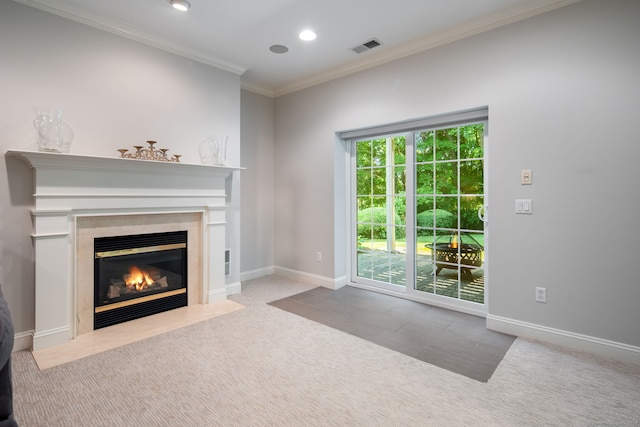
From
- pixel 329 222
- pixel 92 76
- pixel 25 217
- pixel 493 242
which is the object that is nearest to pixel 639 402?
pixel 493 242

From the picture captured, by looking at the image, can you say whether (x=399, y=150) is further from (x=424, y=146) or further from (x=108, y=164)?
(x=108, y=164)

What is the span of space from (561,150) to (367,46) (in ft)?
6.90

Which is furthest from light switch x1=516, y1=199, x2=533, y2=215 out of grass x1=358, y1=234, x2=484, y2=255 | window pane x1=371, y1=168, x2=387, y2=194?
window pane x1=371, y1=168, x2=387, y2=194

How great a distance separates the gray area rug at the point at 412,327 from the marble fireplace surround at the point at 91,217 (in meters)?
1.24

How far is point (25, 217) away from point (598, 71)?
4.58 metres

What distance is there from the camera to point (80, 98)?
9.16 ft

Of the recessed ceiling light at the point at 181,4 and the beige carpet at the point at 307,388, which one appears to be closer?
the beige carpet at the point at 307,388

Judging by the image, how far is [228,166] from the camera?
381 cm

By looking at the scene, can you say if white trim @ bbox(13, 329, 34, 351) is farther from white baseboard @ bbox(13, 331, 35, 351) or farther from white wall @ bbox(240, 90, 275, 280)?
white wall @ bbox(240, 90, 275, 280)

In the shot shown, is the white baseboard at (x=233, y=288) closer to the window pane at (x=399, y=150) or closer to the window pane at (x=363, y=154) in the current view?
the window pane at (x=363, y=154)

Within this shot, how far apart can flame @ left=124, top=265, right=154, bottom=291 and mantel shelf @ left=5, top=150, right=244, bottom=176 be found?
39.3 inches

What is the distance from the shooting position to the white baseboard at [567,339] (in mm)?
2309

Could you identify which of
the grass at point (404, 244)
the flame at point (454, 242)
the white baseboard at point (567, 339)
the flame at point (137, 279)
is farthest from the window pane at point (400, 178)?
the flame at point (137, 279)

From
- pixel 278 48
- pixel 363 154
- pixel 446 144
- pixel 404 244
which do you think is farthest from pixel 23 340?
pixel 446 144
